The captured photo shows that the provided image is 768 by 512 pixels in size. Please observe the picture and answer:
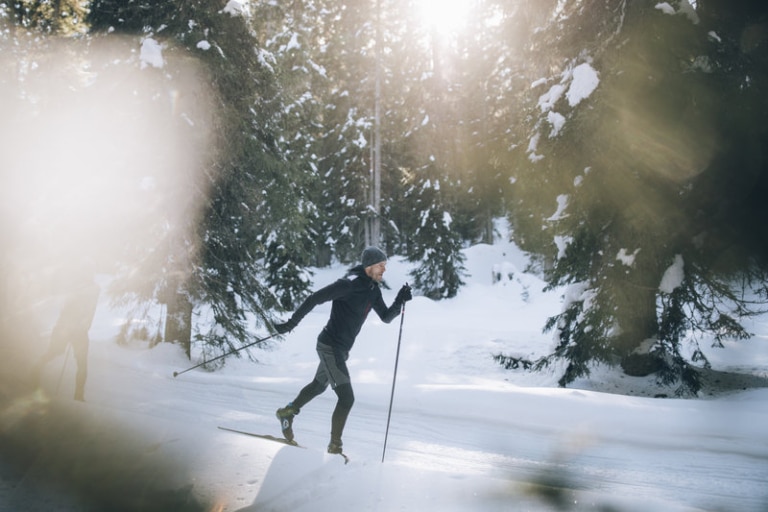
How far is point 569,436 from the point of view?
20.2ft

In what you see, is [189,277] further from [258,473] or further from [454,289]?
[454,289]

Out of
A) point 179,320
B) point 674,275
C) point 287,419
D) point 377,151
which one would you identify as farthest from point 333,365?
point 377,151

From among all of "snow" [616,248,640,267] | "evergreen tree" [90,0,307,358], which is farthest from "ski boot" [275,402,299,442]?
"snow" [616,248,640,267]

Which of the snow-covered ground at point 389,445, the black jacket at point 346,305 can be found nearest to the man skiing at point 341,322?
the black jacket at point 346,305

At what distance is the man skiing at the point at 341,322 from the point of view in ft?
17.9

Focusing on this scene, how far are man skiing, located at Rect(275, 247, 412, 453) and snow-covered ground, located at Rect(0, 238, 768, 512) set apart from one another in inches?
23.6

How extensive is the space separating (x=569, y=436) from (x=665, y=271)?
10.5 feet

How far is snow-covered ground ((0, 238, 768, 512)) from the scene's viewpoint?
14.1 ft

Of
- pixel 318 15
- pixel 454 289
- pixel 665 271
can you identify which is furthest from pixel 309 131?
pixel 665 271

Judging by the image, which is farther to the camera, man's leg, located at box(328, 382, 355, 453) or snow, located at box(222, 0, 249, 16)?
snow, located at box(222, 0, 249, 16)

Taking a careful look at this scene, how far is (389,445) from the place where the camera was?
5.98 metres

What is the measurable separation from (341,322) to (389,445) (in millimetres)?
1707

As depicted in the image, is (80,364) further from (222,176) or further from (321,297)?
(222,176)

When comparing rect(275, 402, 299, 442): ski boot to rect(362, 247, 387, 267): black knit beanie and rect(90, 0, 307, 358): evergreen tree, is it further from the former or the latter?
rect(90, 0, 307, 358): evergreen tree
